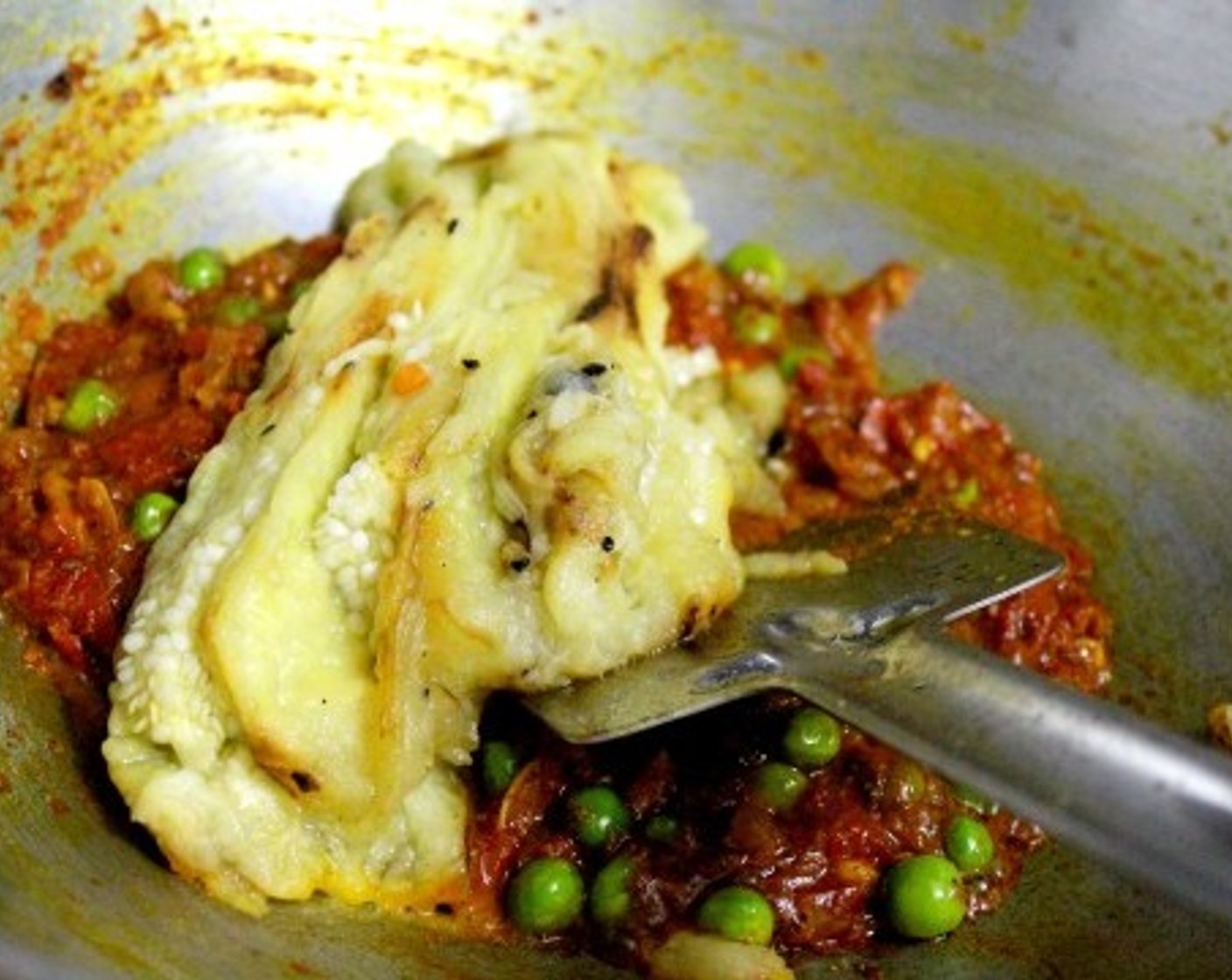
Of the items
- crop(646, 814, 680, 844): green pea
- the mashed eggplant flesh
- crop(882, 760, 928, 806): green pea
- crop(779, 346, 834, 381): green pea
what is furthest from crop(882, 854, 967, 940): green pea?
crop(779, 346, 834, 381): green pea

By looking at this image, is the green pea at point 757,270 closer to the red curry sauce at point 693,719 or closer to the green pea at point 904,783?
the red curry sauce at point 693,719

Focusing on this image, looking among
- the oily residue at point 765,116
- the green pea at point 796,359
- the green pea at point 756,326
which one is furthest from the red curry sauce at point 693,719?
the oily residue at point 765,116

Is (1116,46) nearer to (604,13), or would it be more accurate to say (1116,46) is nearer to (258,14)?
(604,13)

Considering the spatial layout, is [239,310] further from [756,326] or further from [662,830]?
[662,830]

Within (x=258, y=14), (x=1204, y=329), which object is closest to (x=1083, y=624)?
(x=1204, y=329)

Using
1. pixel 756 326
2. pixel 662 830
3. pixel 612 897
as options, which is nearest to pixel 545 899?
pixel 612 897
